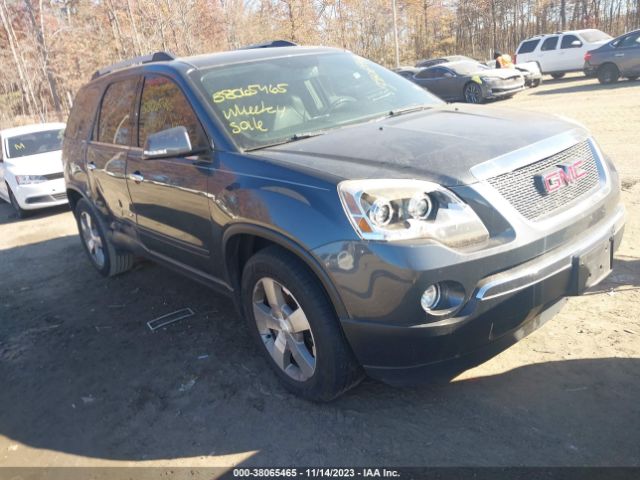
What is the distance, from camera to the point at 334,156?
2.81m

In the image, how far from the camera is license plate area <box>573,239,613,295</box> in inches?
103

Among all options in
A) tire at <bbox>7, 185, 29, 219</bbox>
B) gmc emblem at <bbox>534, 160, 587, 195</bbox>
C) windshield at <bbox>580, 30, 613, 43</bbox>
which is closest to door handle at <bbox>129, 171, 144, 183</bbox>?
gmc emblem at <bbox>534, 160, 587, 195</bbox>

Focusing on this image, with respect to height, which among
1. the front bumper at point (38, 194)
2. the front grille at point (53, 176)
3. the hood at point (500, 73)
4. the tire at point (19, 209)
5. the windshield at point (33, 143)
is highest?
the windshield at point (33, 143)

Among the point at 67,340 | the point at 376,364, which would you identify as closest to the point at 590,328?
the point at 376,364

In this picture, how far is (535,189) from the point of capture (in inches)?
103

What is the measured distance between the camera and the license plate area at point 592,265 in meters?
2.61

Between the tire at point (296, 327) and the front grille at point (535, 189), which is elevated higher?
the front grille at point (535, 189)

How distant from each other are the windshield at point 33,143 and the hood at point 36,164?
0.78 ft

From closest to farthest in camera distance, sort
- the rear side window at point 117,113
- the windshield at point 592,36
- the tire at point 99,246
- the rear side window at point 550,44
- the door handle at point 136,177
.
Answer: the door handle at point 136,177 → the rear side window at point 117,113 → the tire at point 99,246 → the windshield at point 592,36 → the rear side window at point 550,44

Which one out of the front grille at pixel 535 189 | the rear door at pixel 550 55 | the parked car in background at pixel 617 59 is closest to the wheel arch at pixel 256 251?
the front grille at pixel 535 189

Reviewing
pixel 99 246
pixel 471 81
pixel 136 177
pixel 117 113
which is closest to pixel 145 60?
pixel 117 113

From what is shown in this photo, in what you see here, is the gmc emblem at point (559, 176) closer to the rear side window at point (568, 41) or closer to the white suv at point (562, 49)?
the white suv at point (562, 49)

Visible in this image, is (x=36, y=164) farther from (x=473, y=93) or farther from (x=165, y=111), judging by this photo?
(x=473, y=93)

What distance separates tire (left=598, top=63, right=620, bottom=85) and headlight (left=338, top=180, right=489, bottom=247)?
17057 millimetres
